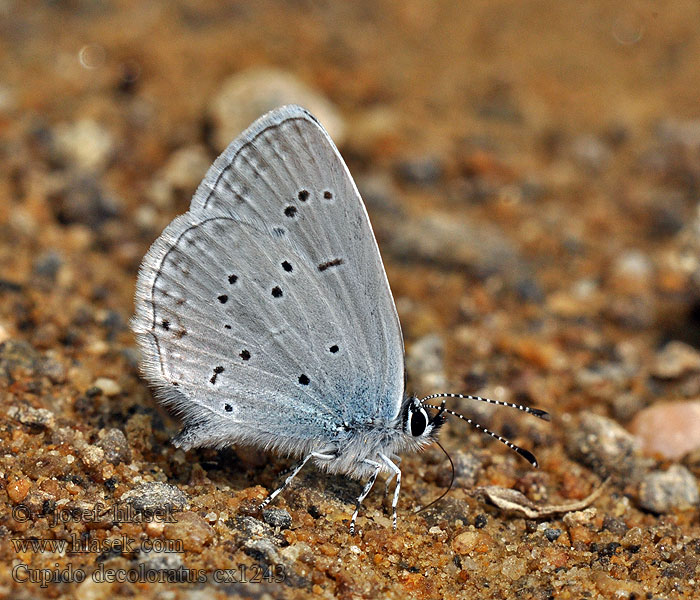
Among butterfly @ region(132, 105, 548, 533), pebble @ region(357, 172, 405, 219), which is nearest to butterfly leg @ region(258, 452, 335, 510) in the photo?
butterfly @ region(132, 105, 548, 533)

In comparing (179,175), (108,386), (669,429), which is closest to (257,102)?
(179,175)

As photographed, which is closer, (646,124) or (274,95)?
(274,95)

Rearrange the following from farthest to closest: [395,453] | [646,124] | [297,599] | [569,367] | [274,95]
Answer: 1. [646,124]
2. [274,95]
3. [569,367]
4. [395,453]
5. [297,599]

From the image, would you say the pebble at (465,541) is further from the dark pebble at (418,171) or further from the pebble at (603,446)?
the dark pebble at (418,171)

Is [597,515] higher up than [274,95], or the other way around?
[274,95]

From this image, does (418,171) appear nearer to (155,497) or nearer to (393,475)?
(393,475)

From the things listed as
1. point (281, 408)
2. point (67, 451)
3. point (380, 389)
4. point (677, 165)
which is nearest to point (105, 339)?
point (67, 451)

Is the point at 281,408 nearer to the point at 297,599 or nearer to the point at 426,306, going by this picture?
the point at 297,599

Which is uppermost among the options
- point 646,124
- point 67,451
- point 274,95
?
point 646,124

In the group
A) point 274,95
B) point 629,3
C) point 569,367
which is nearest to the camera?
point 569,367
